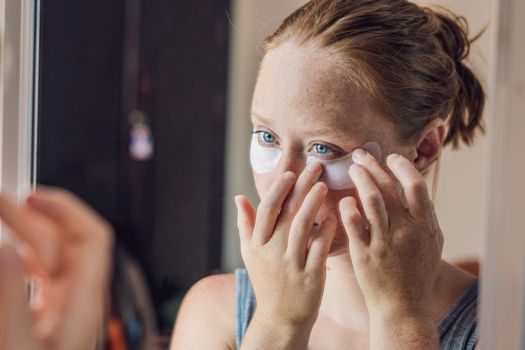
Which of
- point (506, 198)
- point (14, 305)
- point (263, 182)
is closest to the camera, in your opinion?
point (14, 305)

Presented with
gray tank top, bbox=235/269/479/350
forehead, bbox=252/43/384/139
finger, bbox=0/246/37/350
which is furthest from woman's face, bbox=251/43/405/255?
finger, bbox=0/246/37/350

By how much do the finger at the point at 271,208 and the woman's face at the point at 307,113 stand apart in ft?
0.05

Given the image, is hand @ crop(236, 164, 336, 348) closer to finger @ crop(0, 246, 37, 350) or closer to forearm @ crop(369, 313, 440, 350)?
forearm @ crop(369, 313, 440, 350)

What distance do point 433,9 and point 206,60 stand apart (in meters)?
0.20

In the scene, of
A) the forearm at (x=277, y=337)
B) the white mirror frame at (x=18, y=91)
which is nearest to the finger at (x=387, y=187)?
the forearm at (x=277, y=337)

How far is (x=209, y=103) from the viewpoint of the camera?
1.84 feet

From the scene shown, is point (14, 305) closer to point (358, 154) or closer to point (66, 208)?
point (66, 208)

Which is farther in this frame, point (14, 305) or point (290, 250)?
point (290, 250)

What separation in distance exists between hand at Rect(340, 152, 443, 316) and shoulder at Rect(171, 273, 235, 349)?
127mm

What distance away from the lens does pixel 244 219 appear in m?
0.60

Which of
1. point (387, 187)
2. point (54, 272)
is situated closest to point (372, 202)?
point (387, 187)

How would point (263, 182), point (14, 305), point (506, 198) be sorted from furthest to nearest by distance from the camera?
point (263, 182)
point (506, 198)
point (14, 305)

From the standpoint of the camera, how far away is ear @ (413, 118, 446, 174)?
63 cm

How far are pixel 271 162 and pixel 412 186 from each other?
113 mm
